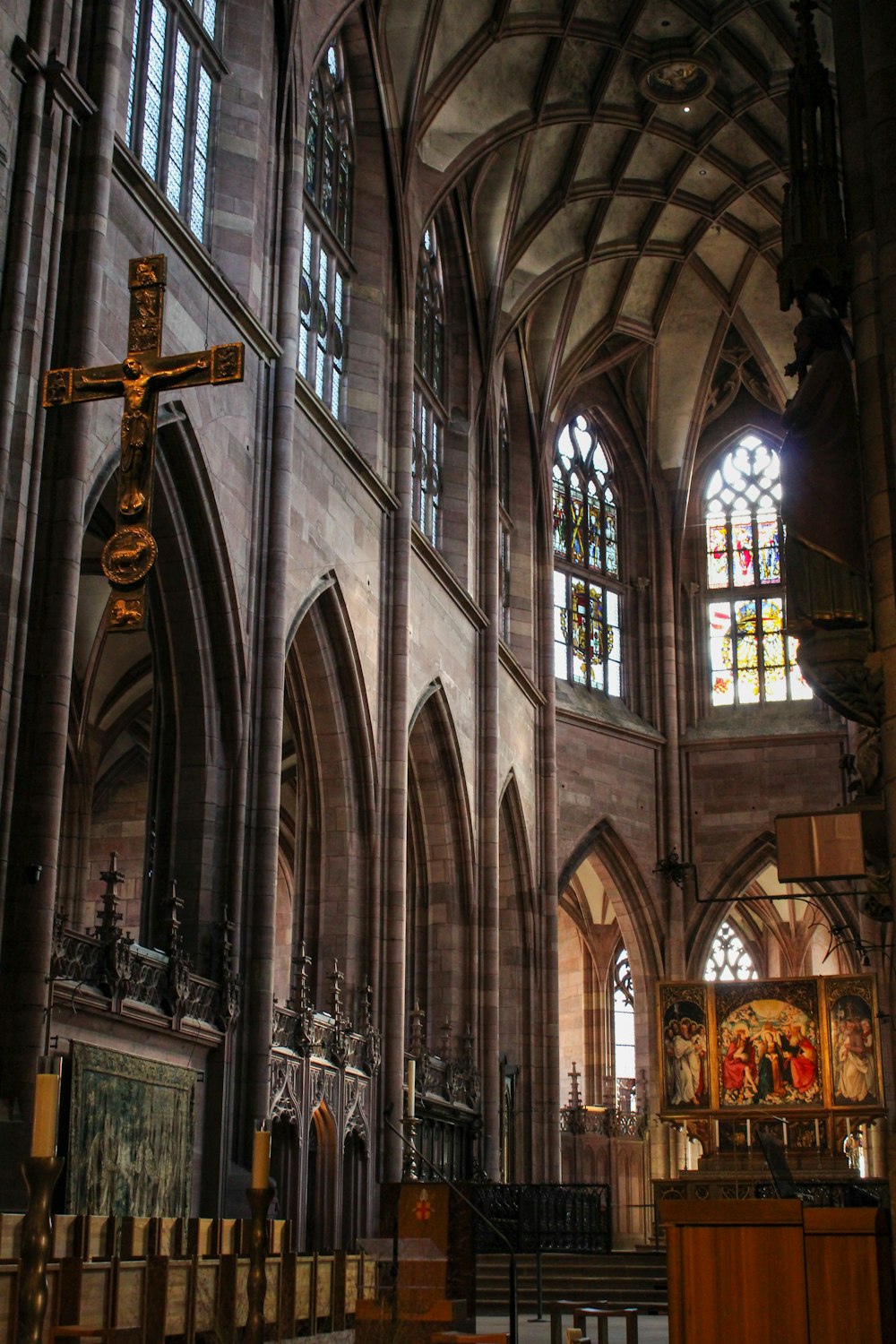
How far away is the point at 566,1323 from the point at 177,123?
1298 centimetres

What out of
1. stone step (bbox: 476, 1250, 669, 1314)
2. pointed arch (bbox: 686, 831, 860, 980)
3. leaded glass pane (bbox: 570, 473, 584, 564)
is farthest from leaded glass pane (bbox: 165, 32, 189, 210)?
leaded glass pane (bbox: 570, 473, 584, 564)

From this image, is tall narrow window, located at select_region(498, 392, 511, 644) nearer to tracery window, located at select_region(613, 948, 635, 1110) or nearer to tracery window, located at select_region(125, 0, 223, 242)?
tracery window, located at select_region(613, 948, 635, 1110)

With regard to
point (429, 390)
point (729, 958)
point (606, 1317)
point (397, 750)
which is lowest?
point (606, 1317)

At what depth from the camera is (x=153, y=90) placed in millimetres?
16188

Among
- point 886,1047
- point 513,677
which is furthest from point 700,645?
point 886,1047

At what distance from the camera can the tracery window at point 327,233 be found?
20172 mm

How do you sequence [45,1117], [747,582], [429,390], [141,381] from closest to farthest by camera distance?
[45,1117] → [141,381] → [429,390] → [747,582]

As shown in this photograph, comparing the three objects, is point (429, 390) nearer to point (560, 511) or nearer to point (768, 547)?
point (560, 511)

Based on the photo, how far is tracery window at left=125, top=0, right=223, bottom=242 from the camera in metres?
15.8

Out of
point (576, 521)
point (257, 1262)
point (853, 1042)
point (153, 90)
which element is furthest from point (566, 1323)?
point (576, 521)

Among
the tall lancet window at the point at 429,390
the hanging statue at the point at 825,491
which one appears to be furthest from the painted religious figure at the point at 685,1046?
the hanging statue at the point at 825,491

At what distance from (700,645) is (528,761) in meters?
6.35

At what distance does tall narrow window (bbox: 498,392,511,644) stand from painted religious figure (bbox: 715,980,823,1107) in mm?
9313

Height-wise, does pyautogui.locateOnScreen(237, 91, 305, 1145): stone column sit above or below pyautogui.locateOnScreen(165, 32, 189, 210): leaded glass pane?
below
